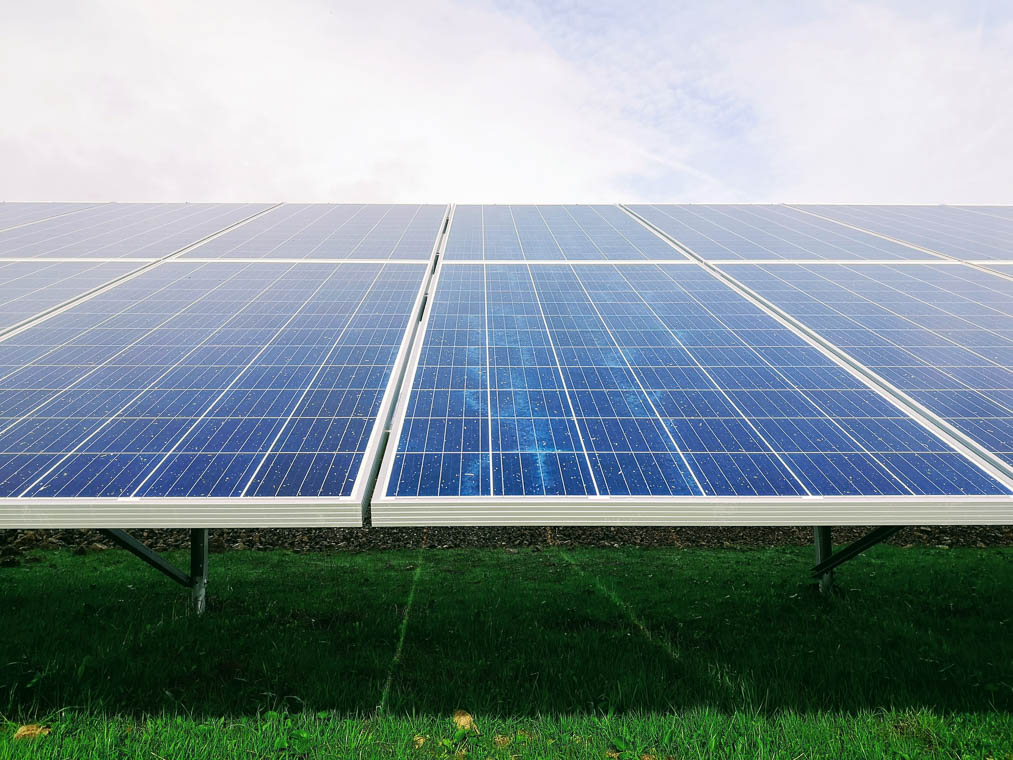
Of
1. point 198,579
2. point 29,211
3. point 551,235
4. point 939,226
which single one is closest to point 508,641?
point 198,579

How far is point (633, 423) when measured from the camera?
643 centimetres

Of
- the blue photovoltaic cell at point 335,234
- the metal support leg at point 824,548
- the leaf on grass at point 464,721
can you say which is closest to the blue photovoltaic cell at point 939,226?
the metal support leg at point 824,548

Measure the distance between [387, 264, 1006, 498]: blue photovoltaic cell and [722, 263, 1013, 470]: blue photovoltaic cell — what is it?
706 mm

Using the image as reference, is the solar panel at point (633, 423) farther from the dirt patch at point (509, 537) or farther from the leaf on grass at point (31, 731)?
the dirt patch at point (509, 537)

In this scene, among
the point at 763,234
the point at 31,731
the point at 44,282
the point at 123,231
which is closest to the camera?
the point at 31,731

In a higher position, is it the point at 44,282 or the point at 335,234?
the point at 335,234

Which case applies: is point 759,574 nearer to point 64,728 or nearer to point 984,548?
point 984,548

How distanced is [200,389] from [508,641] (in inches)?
202

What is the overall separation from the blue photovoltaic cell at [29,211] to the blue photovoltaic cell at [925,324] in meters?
20.2

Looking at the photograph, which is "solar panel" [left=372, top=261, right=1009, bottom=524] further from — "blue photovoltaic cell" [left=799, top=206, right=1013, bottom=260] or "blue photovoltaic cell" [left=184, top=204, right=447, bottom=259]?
"blue photovoltaic cell" [left=799, top=206, right=1013, bottom=260]

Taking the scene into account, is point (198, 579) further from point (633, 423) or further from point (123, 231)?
point (123, 231)

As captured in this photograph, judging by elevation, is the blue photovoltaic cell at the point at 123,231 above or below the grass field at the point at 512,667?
above

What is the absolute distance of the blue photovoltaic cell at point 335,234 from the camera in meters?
13.1

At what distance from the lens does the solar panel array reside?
527cm
